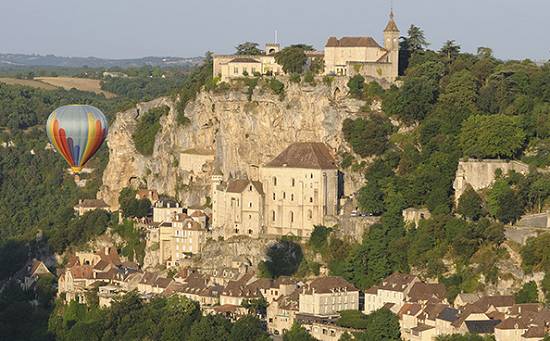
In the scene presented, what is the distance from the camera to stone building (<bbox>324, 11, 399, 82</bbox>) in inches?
2813

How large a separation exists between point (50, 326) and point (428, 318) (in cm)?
1906

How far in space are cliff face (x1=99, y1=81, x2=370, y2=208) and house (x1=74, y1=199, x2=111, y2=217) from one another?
2.27m

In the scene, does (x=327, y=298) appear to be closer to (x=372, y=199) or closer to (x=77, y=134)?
(x=372, y=199)

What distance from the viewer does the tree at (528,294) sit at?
57156 millimetres

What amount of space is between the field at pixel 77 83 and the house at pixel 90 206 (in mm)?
71185

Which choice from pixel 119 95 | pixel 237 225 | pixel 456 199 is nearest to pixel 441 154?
pixel 456 199

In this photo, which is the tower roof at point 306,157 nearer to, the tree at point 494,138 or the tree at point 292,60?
the tree at point 292,60

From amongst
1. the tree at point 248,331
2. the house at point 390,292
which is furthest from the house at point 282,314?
the house at point 390,292

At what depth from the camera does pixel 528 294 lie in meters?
57.3

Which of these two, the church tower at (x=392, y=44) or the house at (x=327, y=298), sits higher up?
the church tower at (x=392, y=44)

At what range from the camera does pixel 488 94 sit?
69625 mm

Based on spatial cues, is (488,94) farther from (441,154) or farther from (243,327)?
(243,327)

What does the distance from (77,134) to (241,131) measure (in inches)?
298

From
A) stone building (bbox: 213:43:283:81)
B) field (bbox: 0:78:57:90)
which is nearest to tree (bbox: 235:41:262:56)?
stone building (bbox: 213:43:283:81)
